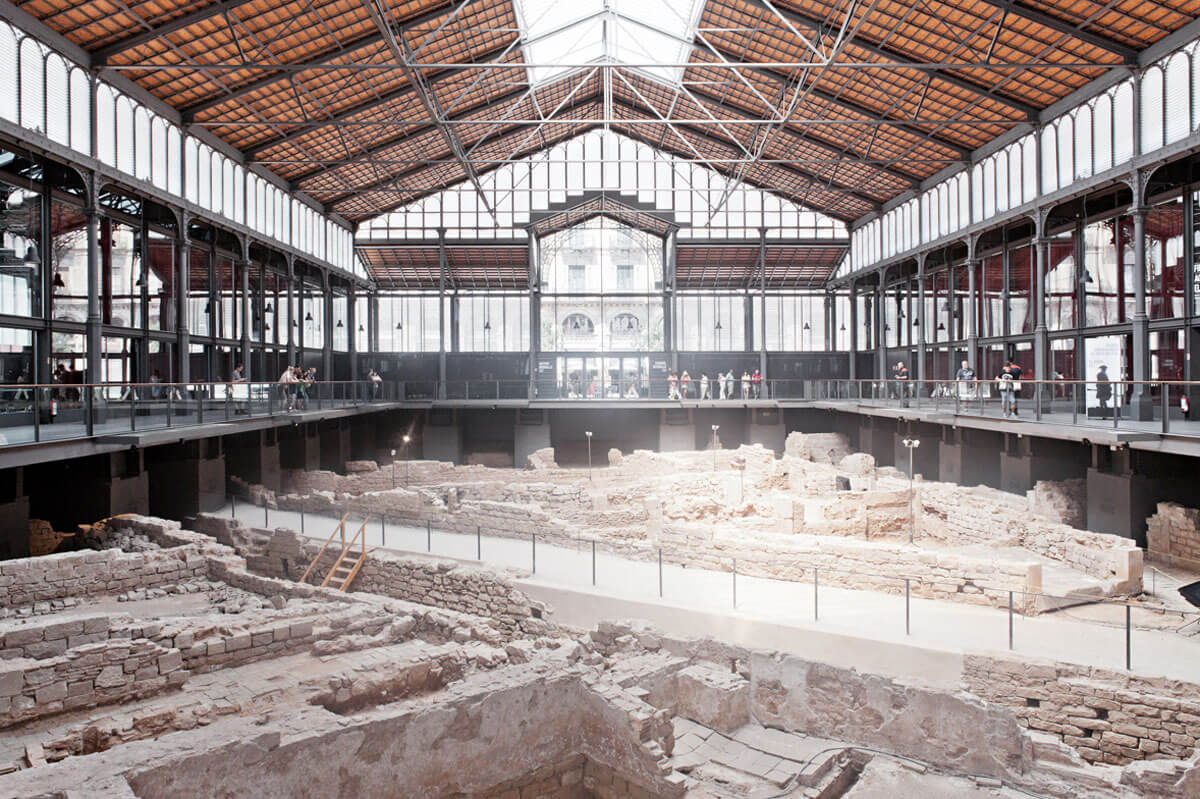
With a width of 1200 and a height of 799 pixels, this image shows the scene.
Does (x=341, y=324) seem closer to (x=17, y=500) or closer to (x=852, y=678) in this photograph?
(x=17, y=500)

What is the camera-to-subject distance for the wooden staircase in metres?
18.2

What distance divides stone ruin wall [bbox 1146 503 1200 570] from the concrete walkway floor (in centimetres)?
566

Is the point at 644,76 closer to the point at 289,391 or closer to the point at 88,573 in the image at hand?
the point at 289,391

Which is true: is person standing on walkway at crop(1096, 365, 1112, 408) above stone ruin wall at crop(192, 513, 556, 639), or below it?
above

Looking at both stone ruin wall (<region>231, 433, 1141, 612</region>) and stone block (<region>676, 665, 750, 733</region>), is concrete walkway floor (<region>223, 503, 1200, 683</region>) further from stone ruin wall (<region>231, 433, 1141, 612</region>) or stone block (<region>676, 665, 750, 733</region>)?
stone block (<region>676, 665, 750, 733</region>)

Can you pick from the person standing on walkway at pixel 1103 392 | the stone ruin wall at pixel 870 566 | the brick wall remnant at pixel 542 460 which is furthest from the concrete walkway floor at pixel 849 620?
the brick wall remnant at pixel 542 460

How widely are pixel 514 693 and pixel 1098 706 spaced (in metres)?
8.03

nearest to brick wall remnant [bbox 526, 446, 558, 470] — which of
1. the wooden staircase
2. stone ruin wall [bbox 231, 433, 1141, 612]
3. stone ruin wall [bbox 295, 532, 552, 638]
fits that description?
stone ruin wall [bbox 231, 433, 1141, 612]

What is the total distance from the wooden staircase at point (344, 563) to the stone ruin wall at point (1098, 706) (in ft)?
42.6

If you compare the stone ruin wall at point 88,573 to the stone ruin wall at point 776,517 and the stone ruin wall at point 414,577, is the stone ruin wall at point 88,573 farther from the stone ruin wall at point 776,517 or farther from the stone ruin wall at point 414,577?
the stone ruin wall at point 776,517

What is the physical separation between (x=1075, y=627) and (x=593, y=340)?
104ft

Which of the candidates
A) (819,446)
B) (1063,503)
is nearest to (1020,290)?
(1063,503)

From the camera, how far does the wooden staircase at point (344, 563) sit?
18219 millimetres

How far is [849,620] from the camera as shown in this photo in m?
13.4
